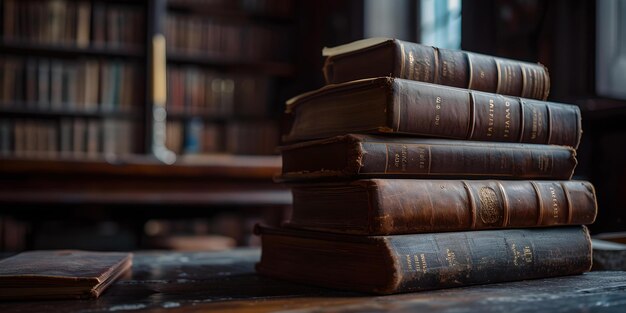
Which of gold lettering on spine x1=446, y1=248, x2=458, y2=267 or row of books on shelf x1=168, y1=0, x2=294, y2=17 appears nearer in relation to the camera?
gold lettering on spine x1=446, y1=248, x2=458, y2=267

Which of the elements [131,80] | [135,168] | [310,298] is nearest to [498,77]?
[310,298]

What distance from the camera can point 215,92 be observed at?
13.7 feet

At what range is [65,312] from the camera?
636mm

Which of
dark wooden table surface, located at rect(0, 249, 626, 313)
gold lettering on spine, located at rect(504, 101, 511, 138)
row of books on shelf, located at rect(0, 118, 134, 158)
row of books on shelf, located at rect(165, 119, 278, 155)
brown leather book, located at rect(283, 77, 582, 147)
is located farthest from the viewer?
row of books on shelf, located at rect(165, 119, 278, 155)

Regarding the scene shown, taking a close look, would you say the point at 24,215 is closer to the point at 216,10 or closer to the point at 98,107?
the point at 98,107

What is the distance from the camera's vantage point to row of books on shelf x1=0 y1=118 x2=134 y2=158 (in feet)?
12.1

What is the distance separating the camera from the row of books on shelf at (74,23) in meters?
3.71

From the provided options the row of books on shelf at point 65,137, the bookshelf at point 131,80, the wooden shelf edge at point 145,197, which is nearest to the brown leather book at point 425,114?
the wooden shelf edge at point 145,197

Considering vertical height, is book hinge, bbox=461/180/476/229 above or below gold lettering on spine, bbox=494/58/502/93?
below

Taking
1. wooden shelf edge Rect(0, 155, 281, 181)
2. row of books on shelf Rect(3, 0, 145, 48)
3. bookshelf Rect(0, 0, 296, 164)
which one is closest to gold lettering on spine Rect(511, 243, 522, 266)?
wooden shelf edge Rect(0, 155, 281, 181)

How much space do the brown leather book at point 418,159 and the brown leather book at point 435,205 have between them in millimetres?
15

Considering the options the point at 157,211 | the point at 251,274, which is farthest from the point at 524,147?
the point at 157,211

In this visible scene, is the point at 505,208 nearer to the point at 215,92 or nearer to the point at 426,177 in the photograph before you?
the point at 426,177

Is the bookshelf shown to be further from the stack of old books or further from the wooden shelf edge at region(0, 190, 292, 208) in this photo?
the stack of old books
